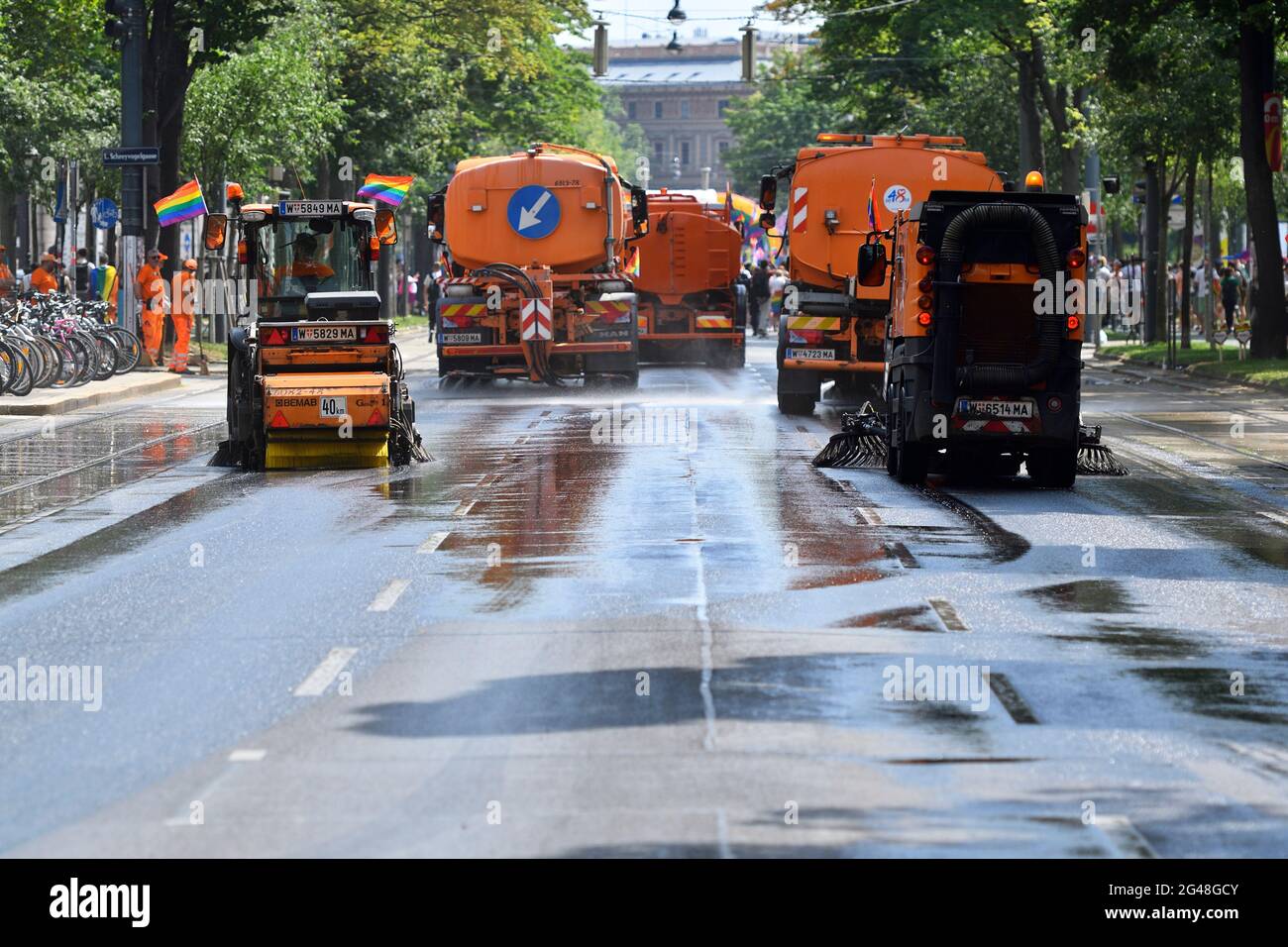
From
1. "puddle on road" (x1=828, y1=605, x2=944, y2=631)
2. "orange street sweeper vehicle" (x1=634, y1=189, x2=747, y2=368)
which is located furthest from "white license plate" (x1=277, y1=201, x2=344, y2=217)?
"orange street sweeper vehicle" (x1=634, y1=189, x2=747, y2=368)

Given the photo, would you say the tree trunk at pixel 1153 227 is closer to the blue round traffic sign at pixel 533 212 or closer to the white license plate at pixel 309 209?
the blue round traffic sign at pixel 533 212

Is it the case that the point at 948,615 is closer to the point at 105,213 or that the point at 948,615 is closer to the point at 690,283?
the point at 690,283

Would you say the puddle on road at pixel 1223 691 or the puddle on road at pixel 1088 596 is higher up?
the puddle on road at pixel 1088 596

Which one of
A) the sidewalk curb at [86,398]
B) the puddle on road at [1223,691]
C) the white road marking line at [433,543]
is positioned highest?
the sidewalk curb at [86,398]

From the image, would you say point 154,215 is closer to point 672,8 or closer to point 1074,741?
point 672,8

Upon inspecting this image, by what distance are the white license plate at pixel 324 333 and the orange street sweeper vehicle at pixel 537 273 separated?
40.4ft

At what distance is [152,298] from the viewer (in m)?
38.0

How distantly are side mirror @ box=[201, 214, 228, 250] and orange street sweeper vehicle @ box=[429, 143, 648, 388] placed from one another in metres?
11.0

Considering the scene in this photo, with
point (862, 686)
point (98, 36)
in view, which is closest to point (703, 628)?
point (862, 686)

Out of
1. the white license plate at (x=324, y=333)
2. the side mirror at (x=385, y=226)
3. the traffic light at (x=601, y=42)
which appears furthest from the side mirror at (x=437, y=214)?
the white license plate at (x=324, y=333)

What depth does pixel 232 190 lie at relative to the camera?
22672 mm

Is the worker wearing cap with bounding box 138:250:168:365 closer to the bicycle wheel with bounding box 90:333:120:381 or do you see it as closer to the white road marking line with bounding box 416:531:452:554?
the bicycle wheel with bounding box 90:333:120:381

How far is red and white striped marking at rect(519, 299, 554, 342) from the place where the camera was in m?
33.7

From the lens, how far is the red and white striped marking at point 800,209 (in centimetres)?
2894
